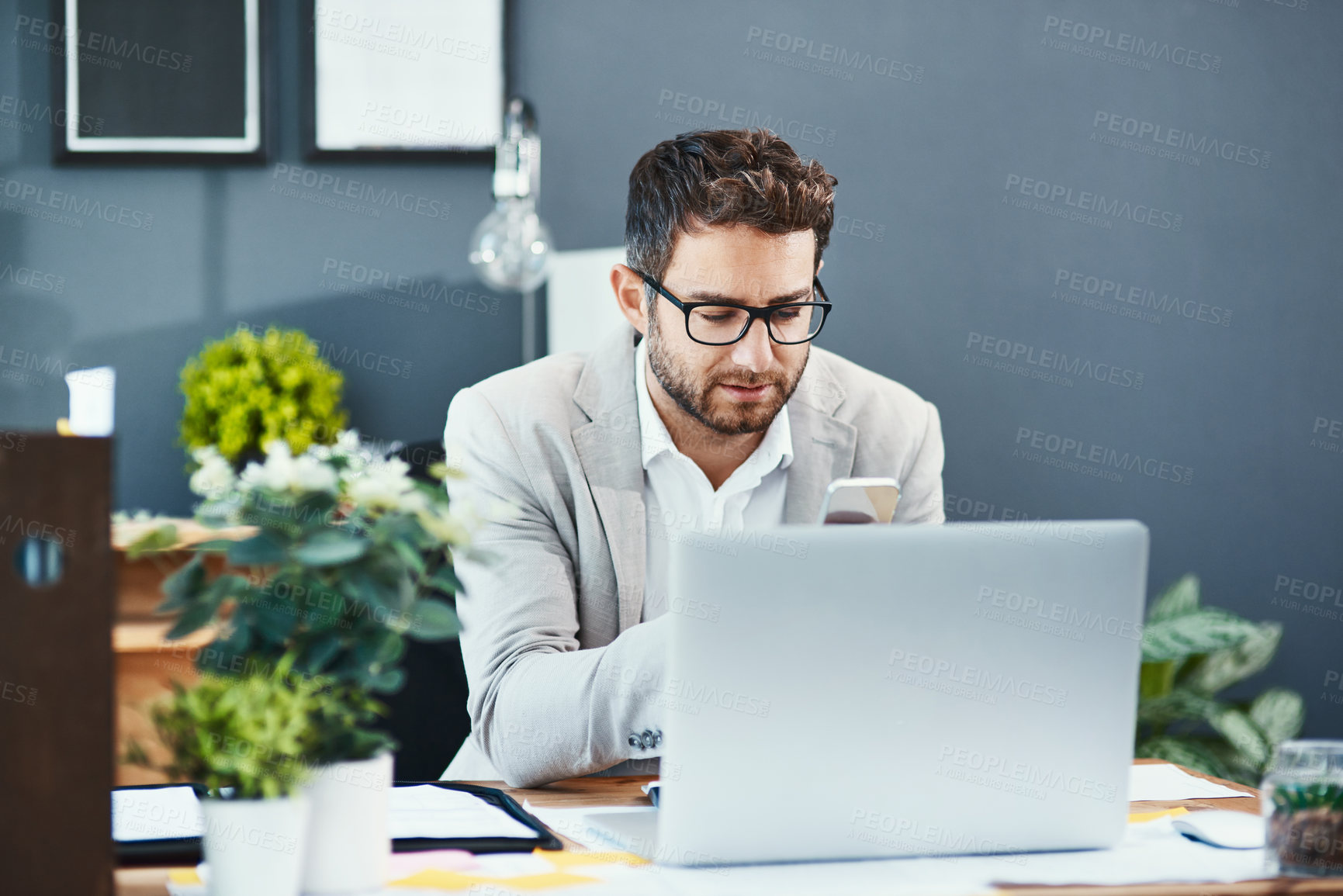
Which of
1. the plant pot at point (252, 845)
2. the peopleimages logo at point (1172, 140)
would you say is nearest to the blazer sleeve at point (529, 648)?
the plant pot at point (252, 845)

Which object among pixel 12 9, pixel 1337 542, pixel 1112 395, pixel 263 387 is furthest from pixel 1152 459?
pixel 12 9

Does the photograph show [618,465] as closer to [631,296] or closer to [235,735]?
[631,296]

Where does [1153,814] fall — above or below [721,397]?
below

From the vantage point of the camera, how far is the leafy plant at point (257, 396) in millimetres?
2852

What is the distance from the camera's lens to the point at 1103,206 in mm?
3219

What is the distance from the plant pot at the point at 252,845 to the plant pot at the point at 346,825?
0.04 metres

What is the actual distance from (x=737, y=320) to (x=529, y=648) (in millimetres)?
511

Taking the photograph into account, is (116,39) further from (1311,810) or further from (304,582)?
(1311,810)

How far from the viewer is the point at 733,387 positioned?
164 centimetres

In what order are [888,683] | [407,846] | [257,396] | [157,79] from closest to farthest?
[888,683] < [407,846] < [257,396] < [157,79]

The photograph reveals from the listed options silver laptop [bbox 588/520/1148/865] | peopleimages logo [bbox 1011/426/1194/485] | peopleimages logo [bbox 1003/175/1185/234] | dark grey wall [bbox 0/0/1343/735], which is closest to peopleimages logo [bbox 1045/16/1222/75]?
dark grey wall [bbox 0/0/1343/735]

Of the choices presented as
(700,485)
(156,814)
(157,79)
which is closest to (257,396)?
(157,79)

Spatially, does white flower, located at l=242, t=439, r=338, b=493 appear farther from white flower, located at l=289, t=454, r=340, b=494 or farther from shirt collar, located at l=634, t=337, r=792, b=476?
shirt collar, located at l=634, t=337, r=792, b=476

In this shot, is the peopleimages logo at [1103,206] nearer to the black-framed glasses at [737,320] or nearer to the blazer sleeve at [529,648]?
the black-framed glasses at [737,320]
